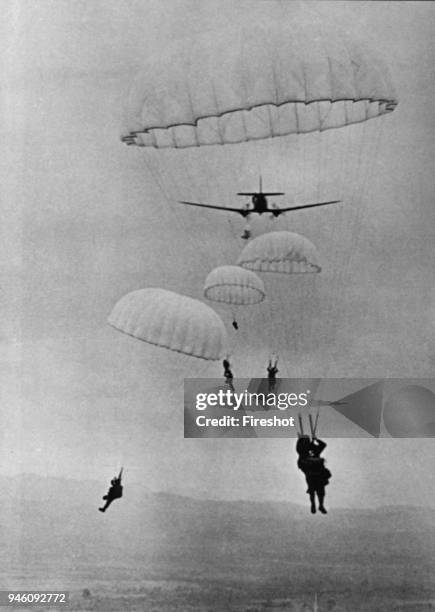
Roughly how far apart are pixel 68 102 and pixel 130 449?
11.1 feet

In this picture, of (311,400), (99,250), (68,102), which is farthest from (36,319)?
(311,400)

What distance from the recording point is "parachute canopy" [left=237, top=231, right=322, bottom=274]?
283 inches

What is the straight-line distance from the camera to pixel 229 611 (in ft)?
24.8

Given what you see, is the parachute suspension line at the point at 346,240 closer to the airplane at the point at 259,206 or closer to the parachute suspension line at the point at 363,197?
the parachute suspension line at the point at 363,197


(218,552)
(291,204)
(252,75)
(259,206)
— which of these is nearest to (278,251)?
(259,206)

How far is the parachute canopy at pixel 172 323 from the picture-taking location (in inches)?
269

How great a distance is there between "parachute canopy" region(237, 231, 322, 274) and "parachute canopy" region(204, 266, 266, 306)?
149 mm

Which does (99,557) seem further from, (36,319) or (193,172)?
(193,172)

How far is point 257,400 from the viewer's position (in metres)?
7.30

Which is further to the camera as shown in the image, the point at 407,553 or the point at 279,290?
the point at 279,290

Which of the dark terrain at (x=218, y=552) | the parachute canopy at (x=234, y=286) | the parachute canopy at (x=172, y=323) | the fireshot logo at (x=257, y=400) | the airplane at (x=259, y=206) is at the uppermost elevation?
the airplane at (x=259, y=206)

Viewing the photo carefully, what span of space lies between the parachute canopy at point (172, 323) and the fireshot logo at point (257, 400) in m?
0.50

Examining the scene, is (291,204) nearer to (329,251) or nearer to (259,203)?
(259,203)

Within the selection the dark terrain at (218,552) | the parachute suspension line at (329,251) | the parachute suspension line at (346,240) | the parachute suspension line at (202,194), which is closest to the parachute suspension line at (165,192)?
the parachute suspension line at (202,194)
